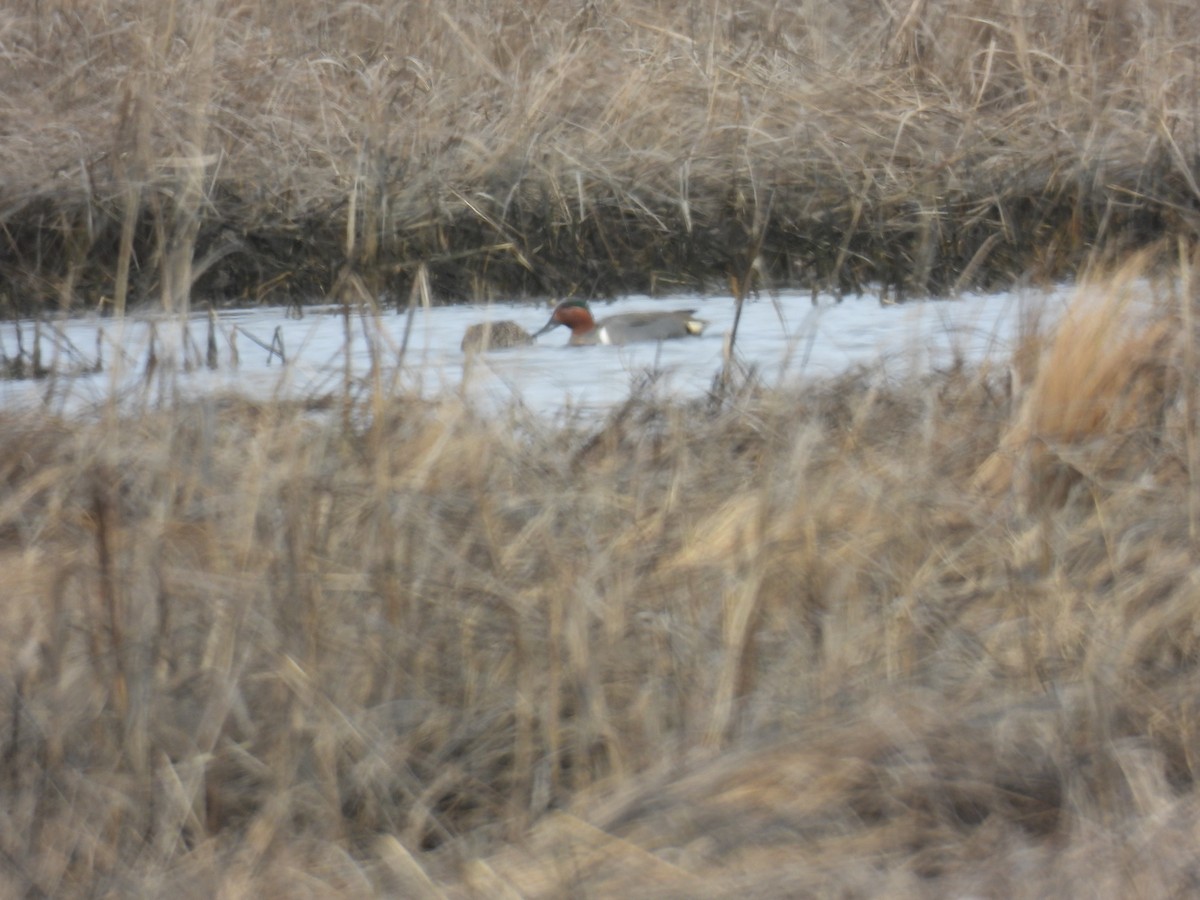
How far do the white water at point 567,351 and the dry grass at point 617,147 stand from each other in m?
0.30

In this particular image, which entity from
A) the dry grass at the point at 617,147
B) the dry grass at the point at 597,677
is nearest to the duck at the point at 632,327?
the dry grass at the point at 617,147

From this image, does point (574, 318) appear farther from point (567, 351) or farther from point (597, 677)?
point (597, 677)

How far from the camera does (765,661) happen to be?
7.71 ft

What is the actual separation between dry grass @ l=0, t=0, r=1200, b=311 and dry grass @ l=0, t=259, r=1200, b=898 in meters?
3.14

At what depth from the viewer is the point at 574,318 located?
5484 millimetres

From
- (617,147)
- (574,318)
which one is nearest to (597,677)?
(574,318)

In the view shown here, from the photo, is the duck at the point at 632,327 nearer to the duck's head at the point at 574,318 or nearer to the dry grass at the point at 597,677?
the duck's head at the point at 574,318

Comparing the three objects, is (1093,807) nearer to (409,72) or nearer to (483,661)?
(483,661)

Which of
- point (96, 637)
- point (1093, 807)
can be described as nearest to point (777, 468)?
Answer: point (1093, 807)

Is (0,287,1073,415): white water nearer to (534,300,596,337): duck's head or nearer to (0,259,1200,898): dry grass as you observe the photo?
(534,300,596,337): duck's head

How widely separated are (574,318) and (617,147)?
1715 mm

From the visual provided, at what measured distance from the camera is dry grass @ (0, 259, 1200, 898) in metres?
1.88

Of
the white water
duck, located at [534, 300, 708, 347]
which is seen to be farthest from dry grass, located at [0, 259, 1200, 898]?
duck, located at [534, 300, 708, 347]

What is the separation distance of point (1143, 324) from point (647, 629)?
166 centimetres
